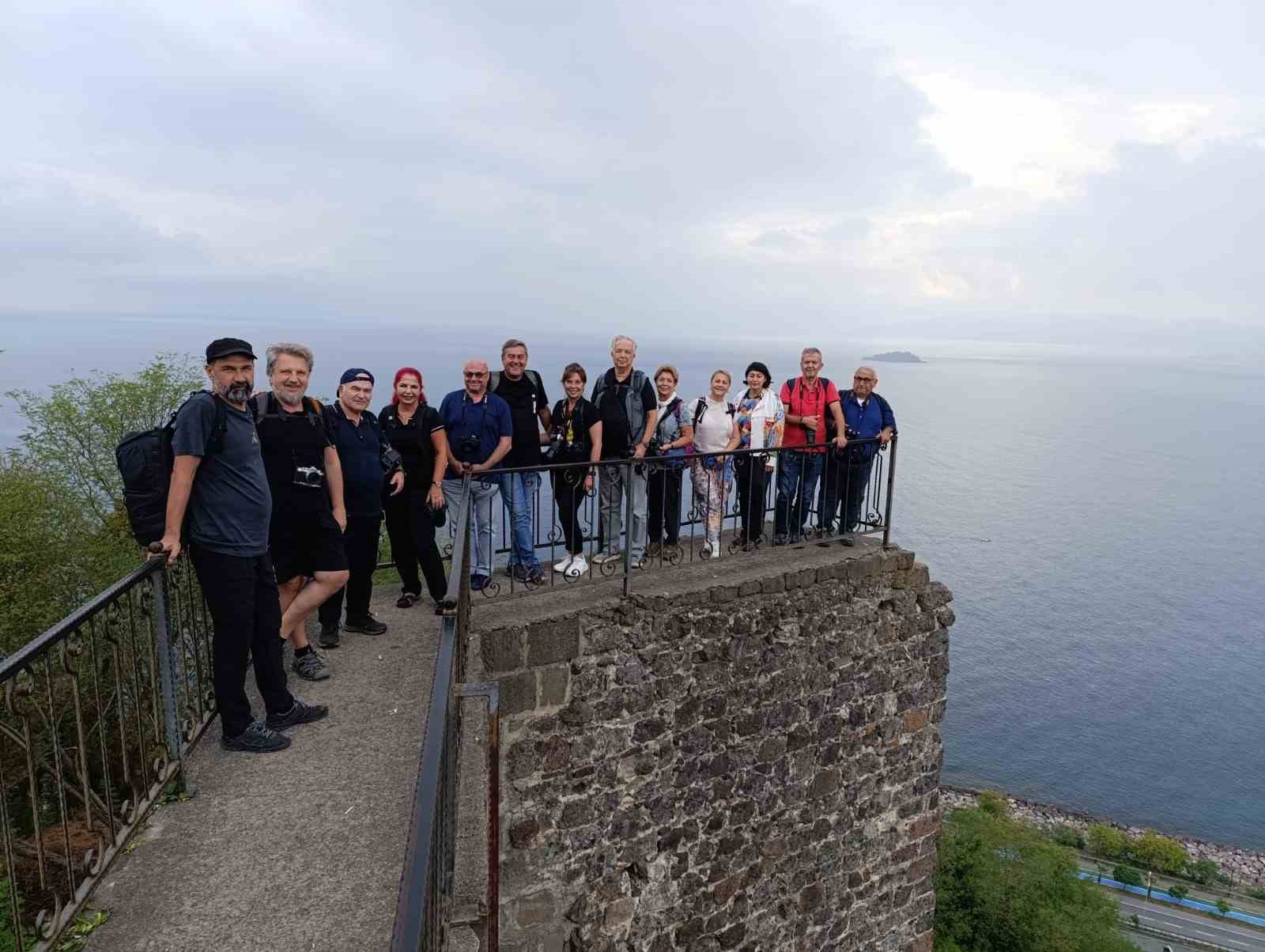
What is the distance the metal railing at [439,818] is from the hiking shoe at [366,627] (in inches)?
80.7

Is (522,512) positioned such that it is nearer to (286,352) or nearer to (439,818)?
(286,352)

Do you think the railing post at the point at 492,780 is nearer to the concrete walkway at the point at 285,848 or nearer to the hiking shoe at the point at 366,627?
the concrete walkway at the point at 285,848

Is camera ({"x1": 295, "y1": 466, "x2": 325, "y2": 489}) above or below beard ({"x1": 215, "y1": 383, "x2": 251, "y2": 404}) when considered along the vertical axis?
below

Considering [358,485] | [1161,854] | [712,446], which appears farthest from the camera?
[1161,854]

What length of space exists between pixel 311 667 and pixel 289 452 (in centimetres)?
146

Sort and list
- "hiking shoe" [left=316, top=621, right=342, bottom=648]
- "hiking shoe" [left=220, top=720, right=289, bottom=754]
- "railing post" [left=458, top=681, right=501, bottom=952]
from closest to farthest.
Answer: "railing post" [left=458, top=681, right=501, bottom=952]
"hiking shoe" [left=220, top=720, right=289, bottom=754]
"hiking shoe" [left=316, top=621, right=342, bottom=648]

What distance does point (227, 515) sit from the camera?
381cm

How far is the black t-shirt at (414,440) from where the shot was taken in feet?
19.4

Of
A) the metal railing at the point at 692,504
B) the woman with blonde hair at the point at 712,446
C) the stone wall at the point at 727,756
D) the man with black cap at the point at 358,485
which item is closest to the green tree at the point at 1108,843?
the stone wall at the point at 727,756

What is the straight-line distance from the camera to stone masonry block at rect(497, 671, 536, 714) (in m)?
5.14

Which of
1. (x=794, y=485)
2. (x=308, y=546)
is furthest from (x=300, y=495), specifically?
(x=794, y=485)

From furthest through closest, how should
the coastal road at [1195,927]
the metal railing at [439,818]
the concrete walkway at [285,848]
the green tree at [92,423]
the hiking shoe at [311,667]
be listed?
the coastal road at [1195,927], the green tree at [92,423], the hiking shoe at [311,667], the concrete walkway at [285,848], the metal railing at [439,818]

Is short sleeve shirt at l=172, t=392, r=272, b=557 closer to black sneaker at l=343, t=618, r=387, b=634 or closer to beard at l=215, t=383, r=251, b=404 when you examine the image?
beard at l=215, t=383, r=251, b=404

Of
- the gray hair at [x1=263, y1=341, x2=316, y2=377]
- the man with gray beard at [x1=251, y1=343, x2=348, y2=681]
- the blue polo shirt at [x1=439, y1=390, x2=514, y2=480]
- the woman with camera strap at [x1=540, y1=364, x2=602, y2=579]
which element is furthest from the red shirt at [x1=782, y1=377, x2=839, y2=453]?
the gray hair at [x1=263, y1=341, x2=316, y2=377]
